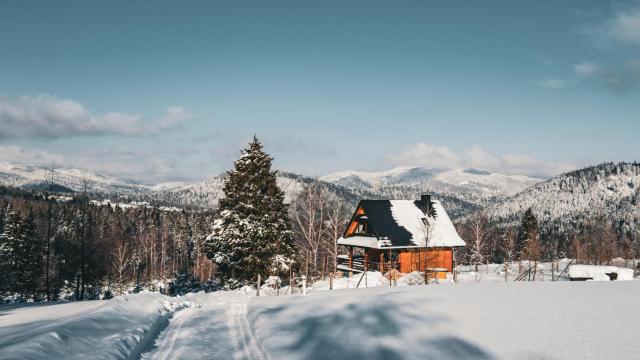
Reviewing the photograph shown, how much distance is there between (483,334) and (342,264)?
3332 cm

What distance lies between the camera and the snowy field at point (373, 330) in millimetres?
10516

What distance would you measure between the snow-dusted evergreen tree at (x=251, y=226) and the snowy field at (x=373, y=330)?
50.1 feet

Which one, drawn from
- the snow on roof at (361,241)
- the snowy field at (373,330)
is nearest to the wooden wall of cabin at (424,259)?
the snow on roof at (361,241)

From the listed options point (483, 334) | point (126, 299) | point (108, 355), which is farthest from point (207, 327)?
point (483, 334)

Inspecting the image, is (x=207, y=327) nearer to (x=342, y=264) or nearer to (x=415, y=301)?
(x=415, y=301)

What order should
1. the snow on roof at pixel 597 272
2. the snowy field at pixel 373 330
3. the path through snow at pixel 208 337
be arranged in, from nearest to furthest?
the snowy field at pixel 373 330 → the path through snow at pixel 208 337 → the snow on roof at pixel 597 272

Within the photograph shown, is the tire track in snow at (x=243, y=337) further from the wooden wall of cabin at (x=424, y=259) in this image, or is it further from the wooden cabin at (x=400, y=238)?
the wooden wall of cabin at (x=424, y=259)

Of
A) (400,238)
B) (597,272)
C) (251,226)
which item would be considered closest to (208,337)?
(251,226)

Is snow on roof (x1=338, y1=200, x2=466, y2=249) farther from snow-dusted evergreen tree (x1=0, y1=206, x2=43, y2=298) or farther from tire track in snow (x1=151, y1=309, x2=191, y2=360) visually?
snow-dusted evergreen tree (x1=0, y1=206, x2=43, y2=298)

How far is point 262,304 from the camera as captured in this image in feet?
70.6

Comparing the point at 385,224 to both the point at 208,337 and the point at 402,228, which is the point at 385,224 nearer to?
the point at 402,228

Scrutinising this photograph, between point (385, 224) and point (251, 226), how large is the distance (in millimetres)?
13551

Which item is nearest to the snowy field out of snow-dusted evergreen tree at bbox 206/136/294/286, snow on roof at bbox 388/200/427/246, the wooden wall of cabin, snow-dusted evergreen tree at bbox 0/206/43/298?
snow-dusted evergreen tree at bbox 206/136/294/286

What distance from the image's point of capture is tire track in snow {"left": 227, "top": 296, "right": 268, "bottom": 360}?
38.2ft
